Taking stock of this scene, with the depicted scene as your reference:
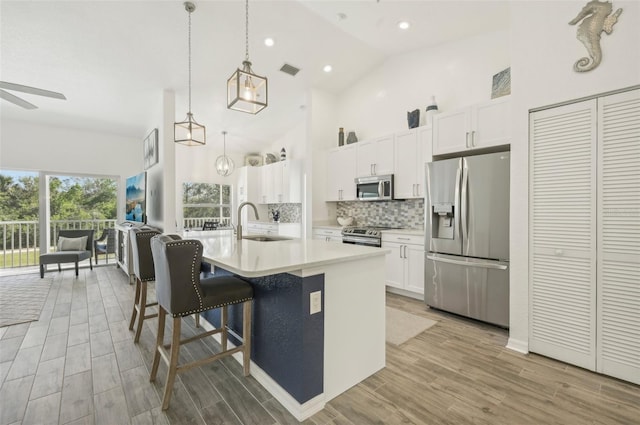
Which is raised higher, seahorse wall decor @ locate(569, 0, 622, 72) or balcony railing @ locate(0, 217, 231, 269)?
seahorse wall decor @ locate(569, 0, 622, 72)

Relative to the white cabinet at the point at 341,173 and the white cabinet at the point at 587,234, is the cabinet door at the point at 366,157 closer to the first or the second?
the white cabinet at the point at 341,173

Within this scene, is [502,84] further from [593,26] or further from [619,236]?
[619,236]

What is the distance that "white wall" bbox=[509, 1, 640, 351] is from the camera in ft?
6.39

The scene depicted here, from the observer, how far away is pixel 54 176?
578cm

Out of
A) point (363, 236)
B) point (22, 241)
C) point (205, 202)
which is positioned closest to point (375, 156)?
point (363, 236)

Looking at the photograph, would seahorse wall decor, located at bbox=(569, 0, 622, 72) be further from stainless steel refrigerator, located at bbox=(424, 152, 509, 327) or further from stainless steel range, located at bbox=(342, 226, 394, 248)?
stainless steel range, located at bbox=(342, 226, 394, 248)

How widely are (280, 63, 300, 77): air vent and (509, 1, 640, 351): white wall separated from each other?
9.78 feet

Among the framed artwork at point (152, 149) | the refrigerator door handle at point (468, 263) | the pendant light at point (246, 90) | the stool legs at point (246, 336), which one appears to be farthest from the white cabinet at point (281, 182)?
the stool legs at point (246, 336)

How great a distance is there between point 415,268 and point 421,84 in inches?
109

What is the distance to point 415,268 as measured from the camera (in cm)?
365

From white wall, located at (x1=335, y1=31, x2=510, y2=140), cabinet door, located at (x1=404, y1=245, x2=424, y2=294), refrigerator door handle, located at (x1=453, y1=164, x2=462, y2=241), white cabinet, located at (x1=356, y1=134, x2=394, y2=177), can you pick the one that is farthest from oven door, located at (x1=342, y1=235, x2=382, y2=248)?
white wall, located at (x1=335, y1=31, x2=510, y2=140)

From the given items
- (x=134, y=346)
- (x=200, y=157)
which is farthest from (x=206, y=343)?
(x=200, y=157)

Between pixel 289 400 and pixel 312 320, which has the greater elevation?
pixel 312 320

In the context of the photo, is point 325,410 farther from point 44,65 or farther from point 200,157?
point 200,157
